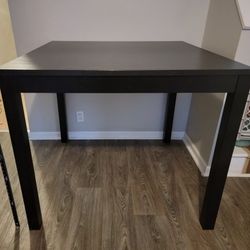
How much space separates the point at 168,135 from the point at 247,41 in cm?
103

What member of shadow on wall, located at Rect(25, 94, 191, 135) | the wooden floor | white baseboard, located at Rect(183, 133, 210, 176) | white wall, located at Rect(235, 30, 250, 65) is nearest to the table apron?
white wall, located at Rect(235, 30, 250, 65)

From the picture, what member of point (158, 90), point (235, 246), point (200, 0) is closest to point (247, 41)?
point (200, 0)

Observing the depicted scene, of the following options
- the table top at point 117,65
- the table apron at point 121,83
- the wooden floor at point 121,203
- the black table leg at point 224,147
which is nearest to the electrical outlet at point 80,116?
the wooden floor at point 121,203

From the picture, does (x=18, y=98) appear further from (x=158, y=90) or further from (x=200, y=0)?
(x=200, y=0)

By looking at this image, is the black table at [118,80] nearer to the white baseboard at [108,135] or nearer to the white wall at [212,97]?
the white wall at [212,97]

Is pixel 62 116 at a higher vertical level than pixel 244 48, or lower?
lower

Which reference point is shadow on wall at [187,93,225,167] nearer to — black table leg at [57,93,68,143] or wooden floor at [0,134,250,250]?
wooden floor at [0,134,250,250]

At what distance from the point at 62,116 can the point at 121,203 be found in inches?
37.6

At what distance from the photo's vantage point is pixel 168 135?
2.10m

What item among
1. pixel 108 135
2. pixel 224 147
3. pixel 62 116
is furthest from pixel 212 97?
pixel 62 116

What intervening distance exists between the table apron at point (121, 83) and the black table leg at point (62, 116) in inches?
39.4

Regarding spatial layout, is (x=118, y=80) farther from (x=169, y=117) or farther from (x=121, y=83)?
(x=169, y=117)

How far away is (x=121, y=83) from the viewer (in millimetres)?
911

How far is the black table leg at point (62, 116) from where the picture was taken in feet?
6.24
